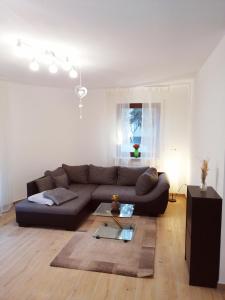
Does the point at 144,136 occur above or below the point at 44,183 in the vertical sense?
above

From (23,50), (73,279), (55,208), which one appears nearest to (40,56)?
(23,50)

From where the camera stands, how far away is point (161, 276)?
2.53 m

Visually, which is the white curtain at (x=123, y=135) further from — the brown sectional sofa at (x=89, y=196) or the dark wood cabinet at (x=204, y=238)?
the dark wood cabinet at (x=204, y=238)

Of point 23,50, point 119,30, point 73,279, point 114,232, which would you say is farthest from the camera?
point 114,232

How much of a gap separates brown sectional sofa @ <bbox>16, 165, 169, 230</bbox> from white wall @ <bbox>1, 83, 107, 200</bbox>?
0.55 meters

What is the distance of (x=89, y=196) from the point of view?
4.34 meters

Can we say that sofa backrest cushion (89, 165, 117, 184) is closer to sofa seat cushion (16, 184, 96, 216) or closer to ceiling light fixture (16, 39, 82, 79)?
sofa seat cushion (16, 184, 96, 216)

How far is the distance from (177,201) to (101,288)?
121 inches

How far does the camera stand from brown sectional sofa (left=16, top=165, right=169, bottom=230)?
3.66m

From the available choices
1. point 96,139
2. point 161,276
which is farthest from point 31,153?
point 161,276

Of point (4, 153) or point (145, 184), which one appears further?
point (4, 153)

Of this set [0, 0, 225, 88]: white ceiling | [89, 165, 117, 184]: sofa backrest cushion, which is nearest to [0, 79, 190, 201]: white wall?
[89, 165, 117, 184]: sofa backrest cushion

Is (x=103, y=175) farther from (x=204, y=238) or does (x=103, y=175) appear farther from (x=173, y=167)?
(x=204, y=238)

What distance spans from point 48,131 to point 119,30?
3560 mm
